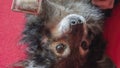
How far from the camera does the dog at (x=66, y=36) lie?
3.93 ft

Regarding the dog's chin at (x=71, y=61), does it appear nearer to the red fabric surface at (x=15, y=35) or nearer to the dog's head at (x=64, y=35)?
the dog's head at (x=64, y=35)

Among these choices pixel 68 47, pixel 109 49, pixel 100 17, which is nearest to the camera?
pixel 68 47

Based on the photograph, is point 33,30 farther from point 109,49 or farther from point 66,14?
point 109,49

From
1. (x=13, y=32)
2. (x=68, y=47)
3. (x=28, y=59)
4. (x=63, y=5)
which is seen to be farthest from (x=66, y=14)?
(x=13, y=32)

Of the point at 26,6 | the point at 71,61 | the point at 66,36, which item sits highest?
the point at 26,6

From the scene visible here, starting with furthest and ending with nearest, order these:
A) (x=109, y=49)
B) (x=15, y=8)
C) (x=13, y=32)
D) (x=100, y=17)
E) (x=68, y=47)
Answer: (x=13, y=32) → (x=109, y=49) → (x=100, y=17) → (x=68, y=47) → (x=15, y=8)

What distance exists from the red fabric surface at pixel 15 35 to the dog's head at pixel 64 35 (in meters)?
0.15

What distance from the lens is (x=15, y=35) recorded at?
1587 mm

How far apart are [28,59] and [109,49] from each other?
0.49 meters

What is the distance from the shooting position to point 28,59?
1304 mm

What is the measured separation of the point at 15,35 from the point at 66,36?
0.50 meters

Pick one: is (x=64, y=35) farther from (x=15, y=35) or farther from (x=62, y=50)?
(x=15, y=35)

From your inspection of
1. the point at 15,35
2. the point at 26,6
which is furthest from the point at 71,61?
the point at 15,35

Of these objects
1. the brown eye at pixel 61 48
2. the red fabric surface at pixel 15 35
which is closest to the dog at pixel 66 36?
the brown eye at pixel 61 48
